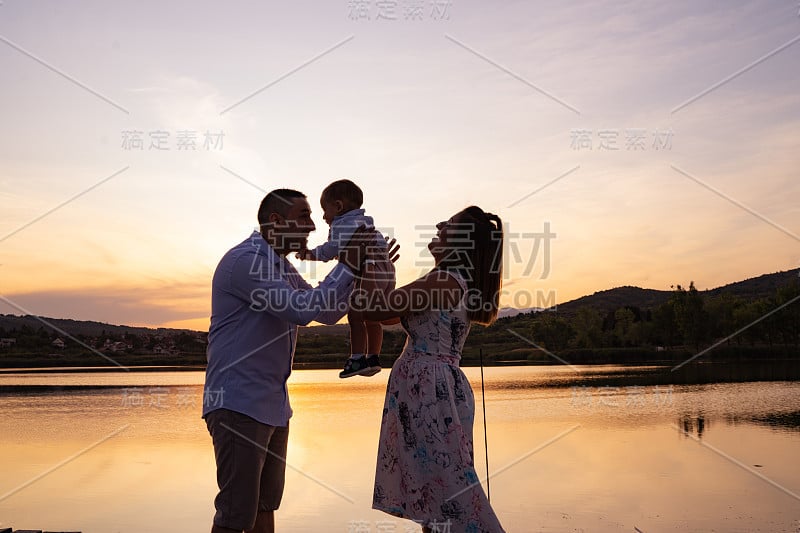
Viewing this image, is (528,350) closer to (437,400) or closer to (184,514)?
(184,514)

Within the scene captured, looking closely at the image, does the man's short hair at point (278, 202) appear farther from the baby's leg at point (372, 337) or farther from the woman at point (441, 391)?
the baby's leg at point (372, 337)

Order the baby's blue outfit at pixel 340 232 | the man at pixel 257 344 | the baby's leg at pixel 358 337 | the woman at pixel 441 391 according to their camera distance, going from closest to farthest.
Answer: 1. the man at pixel 257 344
2. the woman at pixel 441 391
3. the baby's blue outfit at pixel 340 232
4. the baby's leg at pixel 358 337

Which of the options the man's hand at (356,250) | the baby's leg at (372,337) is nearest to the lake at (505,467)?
the baby's leg at (372,337)

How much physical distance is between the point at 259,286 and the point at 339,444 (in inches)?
415

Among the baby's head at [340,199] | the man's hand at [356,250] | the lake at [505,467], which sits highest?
the baby's head at [340,199]

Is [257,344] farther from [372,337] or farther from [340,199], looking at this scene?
[340,199]

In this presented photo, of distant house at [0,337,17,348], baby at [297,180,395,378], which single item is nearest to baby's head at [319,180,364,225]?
baby at [297,180,395,378]

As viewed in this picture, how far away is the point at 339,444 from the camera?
1349 centimetres

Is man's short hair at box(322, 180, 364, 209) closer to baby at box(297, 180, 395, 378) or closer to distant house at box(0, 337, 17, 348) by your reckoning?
baby at box(297, 180, 395, 378)

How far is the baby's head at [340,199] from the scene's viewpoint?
161 inches

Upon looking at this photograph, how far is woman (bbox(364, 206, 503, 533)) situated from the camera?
3.54m

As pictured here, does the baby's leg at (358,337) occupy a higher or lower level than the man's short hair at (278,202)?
lower

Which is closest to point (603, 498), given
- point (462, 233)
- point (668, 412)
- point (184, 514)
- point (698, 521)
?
point (698, 521)

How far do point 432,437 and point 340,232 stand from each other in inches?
44.9
